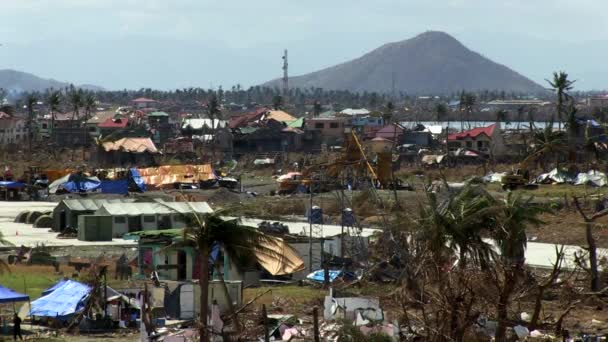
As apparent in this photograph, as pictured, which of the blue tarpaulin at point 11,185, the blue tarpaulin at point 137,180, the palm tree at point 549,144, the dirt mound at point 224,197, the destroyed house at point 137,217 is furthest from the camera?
the palm tree at point 549,144

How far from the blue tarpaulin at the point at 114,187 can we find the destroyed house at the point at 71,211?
46.5 ft

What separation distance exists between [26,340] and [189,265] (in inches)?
Answer: 312

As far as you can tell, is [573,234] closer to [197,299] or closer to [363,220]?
[363,220]

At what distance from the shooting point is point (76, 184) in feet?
202

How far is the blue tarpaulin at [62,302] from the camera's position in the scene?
2412cm

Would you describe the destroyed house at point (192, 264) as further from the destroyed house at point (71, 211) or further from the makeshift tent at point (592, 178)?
the makeshift tent at point (592, 178)

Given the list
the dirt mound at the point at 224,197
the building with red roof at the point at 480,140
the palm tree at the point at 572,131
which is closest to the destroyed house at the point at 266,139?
the building with red roof at the point at 480,140

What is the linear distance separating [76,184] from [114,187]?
2.06 m

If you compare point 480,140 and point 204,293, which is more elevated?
point 204,293

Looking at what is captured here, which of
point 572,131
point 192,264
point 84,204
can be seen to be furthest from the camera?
point 572,131

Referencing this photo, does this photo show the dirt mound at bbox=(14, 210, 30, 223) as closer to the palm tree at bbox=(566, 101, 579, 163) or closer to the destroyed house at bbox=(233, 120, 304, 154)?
the palm tree at bbox=(566, 101, 579, 163)

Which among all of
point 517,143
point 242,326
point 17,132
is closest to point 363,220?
point 242,326

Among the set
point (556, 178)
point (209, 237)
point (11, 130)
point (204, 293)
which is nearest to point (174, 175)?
point (556, 178)

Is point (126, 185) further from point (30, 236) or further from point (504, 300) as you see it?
point (504, 300)
